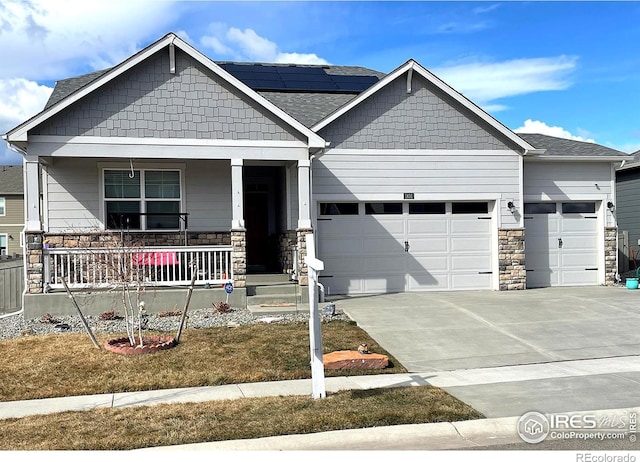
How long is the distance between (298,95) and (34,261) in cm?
878

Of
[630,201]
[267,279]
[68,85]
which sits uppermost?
[68,85]

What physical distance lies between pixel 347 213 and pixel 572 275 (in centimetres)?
671

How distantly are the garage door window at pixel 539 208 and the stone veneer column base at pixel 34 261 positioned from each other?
479 inches

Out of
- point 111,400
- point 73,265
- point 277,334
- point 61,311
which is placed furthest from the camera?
point 73,265

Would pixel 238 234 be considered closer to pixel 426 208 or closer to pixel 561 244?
pixel 426 208

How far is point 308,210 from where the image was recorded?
517 inches

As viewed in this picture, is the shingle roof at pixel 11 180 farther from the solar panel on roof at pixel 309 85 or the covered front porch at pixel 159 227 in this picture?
the covered front porch at pixel 159 227

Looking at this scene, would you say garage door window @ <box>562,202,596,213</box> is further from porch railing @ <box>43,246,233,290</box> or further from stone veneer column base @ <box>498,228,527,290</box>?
porch railing @ <box>43,246,233,290</box>

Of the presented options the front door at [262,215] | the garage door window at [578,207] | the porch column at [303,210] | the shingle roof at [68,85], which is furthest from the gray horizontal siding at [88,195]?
the garage door window at [578,207]

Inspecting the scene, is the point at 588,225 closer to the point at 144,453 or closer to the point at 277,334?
the point at 277,334

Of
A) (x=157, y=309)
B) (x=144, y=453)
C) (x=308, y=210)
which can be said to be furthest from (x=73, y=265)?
(x=144, y=453)

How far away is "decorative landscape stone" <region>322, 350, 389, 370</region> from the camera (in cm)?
808

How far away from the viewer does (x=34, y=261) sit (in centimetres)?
1184

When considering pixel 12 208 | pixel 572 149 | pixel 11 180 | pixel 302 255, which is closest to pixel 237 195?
pixel 302 255
